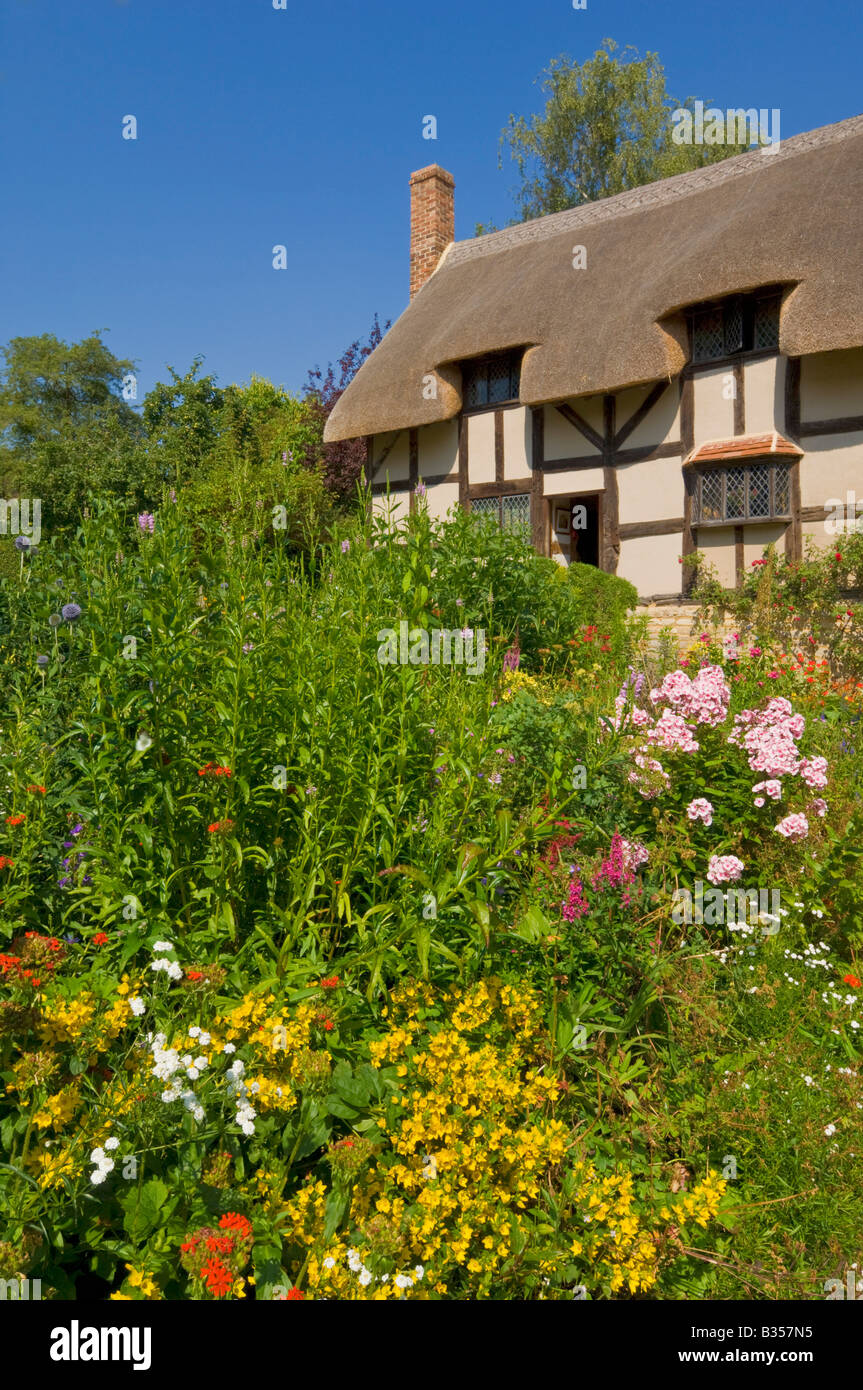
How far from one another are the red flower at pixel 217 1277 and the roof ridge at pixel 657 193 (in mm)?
13390

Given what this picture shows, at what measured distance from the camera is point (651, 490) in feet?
36.4

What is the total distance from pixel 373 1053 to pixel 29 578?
11.1ft

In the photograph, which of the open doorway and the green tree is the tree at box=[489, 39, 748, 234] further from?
the green tree

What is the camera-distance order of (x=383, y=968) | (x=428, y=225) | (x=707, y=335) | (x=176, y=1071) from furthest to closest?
(x=428, y=225) → (x=707, y=335) → (x=383, y=968) → (x=176, y=1071)

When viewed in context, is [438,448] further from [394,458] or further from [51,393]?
[51,393]

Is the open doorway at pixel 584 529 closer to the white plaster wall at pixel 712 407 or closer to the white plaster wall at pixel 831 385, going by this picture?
the white plaster wall at pixel 712 407

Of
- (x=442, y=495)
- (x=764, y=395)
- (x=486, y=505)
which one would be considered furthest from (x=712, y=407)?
(x=442, y=495)

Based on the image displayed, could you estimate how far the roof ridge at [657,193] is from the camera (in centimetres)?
1137

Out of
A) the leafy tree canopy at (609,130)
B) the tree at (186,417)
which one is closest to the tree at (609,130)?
the leafy tree canopy at (609,130)

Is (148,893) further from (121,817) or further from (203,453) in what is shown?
(203,453)

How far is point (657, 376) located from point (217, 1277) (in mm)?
10468

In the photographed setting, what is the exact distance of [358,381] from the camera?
14258mm

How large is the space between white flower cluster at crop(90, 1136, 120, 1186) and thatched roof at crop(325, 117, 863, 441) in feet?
31.9
